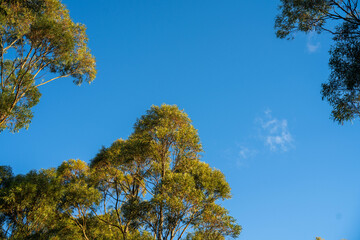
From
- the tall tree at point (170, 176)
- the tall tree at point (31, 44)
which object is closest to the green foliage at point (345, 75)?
the tall tree at point (170, 176)

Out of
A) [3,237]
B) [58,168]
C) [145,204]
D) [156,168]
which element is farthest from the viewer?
[58,168]

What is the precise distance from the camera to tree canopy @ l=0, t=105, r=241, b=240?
59.7 feet

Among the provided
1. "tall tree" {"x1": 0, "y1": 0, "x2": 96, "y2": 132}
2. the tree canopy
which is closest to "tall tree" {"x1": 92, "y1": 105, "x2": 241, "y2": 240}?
the tree canopy

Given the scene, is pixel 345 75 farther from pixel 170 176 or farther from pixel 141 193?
pixel 141 193

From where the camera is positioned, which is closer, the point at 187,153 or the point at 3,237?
the point at 187,153

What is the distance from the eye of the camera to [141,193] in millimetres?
26438

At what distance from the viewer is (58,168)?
31625 mm

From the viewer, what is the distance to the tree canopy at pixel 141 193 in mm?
18188

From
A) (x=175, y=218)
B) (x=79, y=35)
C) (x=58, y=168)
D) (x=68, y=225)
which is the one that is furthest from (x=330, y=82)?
Result: (x=58, y=168)

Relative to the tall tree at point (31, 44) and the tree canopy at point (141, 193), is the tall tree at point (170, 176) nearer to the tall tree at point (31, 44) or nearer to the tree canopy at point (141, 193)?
the tree canopy at point (141, 193)

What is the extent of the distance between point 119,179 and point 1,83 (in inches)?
546

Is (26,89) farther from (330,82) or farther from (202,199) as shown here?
(330,82)

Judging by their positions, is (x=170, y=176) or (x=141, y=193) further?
(x=141, y=193)

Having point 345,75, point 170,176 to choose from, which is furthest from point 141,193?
point 345,75
